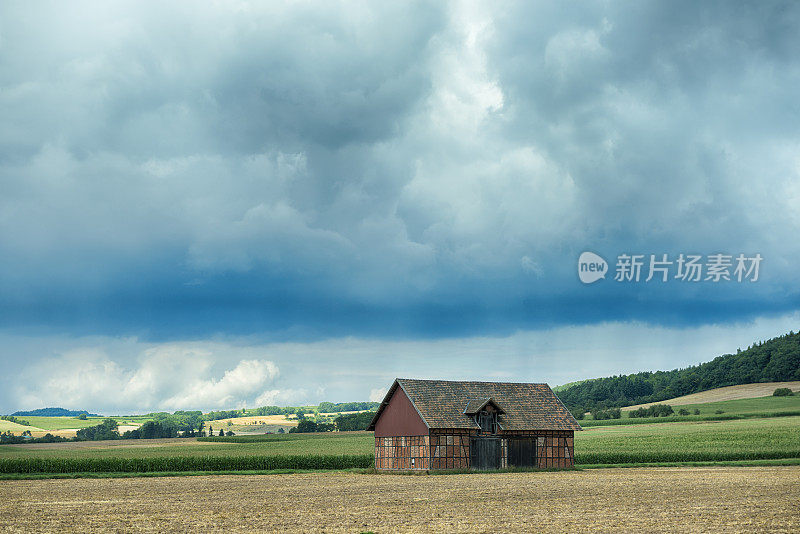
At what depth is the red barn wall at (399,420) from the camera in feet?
237

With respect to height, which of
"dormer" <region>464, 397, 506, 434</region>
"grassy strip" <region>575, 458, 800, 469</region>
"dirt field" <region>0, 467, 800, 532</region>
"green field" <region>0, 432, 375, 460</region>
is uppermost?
"dormer" <region>464, 397, 506, 434</region>

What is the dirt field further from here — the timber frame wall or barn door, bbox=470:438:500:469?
barn door, bbox=470:438:500:469

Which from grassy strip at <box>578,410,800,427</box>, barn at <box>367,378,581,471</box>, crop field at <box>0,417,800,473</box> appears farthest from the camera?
grassy strip at <box>578,410,800,427</box>

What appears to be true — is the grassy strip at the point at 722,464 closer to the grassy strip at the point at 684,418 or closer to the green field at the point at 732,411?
the grassy strip at the point at 684,418

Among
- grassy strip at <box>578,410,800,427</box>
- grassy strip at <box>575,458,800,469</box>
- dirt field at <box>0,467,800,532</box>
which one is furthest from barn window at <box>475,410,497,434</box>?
grassy strip at <box>578,410,800,427</box>

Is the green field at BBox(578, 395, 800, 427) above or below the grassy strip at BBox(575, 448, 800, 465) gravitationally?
above

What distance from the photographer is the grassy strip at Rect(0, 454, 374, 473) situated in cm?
7088

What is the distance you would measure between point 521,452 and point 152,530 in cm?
5091

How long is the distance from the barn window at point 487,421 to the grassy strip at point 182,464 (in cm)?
1326

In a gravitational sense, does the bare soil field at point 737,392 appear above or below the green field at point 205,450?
above

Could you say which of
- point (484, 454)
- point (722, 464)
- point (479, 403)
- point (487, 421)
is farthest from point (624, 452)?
point (479, 403)

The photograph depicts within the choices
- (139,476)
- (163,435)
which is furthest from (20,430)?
(139,476)

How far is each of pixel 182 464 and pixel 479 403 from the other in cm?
2580

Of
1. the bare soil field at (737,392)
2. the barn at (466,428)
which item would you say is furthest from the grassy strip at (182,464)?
the bare soil field at (737,392)
